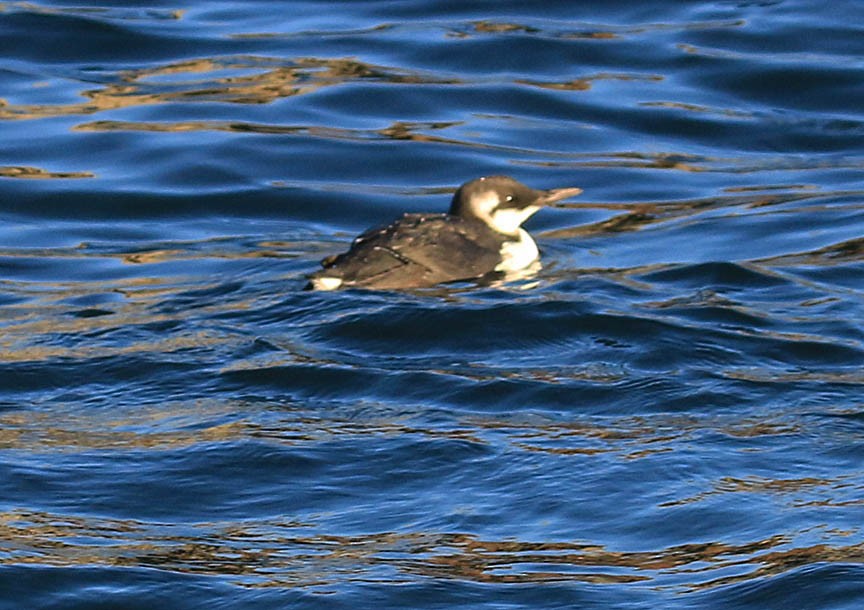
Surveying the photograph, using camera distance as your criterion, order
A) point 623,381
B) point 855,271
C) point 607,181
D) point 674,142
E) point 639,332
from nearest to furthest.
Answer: point 623,381, point 639,332, point 855,271, point 607,181, point 674,142

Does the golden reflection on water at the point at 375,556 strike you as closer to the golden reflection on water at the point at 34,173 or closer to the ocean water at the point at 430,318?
the ocean water at the point at 430,318

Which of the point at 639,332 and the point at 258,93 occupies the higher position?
the point at 258,93

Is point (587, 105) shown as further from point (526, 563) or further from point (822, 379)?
point (526, 563)

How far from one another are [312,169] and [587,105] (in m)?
2.40

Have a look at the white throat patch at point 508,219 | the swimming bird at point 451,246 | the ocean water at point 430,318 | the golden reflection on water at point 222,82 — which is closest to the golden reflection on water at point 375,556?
the ocean water at point 430,318

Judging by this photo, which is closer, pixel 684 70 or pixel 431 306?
pixel 431 306

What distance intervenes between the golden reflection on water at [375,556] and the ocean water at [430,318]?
0.05ft

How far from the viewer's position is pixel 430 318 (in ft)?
28.3

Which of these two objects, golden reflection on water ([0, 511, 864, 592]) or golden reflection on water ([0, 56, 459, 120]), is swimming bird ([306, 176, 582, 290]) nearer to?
golden reflection on water ([0, 511, 864, 592])

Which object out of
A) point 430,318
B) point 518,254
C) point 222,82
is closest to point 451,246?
point 518,254

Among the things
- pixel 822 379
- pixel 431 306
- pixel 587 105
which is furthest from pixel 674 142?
pixel 822 379

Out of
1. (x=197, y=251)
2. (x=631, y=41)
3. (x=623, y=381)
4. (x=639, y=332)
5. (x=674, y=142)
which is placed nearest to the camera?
(x=623, y=381)

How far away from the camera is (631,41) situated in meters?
15.3

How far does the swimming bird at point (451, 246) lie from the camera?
916cm
